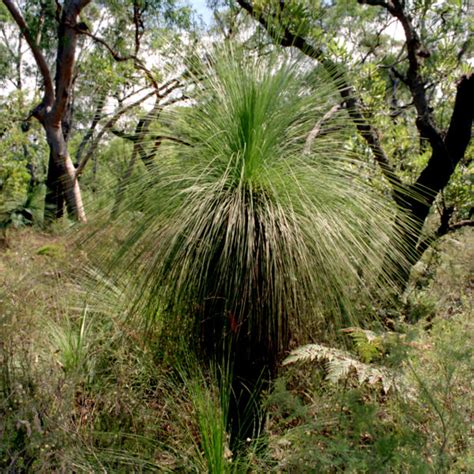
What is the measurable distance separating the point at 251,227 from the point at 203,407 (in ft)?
2.10

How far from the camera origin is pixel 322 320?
1935 millimetres

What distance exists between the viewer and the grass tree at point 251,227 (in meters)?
1.72

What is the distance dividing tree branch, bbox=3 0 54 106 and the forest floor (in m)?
5.93

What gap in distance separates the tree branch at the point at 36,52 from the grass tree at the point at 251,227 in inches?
254

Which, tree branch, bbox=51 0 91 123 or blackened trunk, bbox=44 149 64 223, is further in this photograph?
blackened trunk, bbox=44 149 64 223

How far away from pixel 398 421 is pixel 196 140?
4.36 feet

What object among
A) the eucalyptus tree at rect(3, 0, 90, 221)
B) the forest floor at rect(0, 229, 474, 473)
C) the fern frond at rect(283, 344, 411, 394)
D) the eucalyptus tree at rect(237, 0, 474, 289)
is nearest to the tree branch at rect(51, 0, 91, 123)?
the eucalyptus tree at rect(3, 0, 90, 221)

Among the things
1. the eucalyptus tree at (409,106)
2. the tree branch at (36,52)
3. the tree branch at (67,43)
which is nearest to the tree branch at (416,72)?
the eucalyptus tree at (409,106)

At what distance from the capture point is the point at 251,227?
169cm

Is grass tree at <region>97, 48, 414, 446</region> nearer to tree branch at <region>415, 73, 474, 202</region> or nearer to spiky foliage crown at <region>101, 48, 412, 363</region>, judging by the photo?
spiky foliage crown at <region>101, 48, 412, 363</region>

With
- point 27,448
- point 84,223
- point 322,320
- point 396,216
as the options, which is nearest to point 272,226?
point 322,320

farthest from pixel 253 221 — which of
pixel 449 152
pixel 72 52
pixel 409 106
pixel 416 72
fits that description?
pixel 72 52

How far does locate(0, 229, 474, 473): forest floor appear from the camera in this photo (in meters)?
1.60

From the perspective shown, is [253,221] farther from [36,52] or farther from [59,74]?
[36,52]
